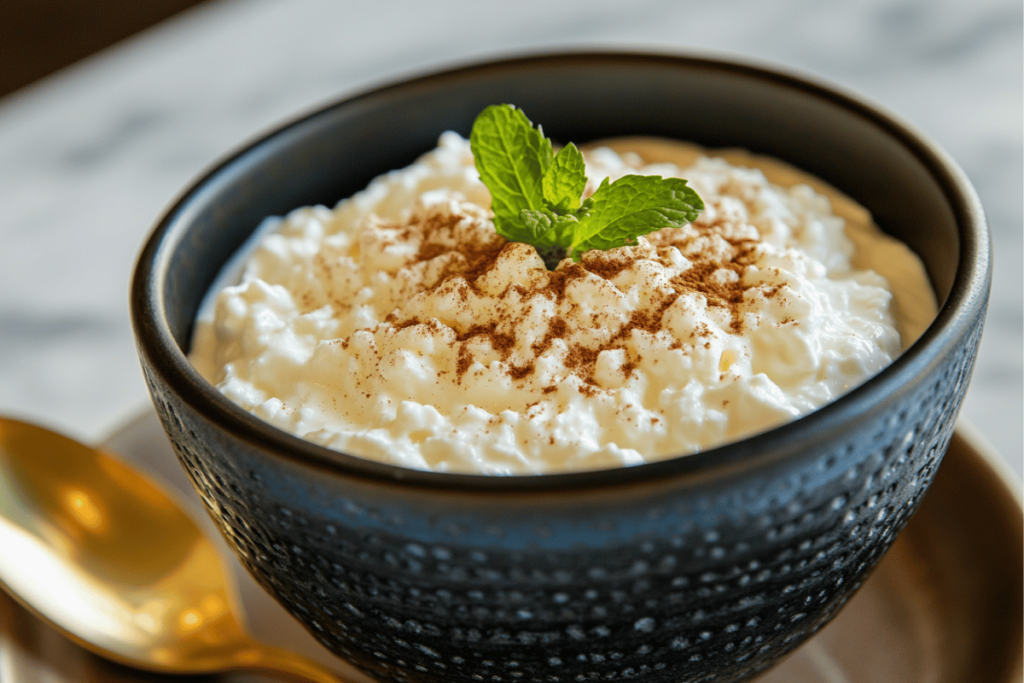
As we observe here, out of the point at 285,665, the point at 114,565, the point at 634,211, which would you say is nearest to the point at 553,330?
the point at 634,211

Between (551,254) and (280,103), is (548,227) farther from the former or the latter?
(280,103)

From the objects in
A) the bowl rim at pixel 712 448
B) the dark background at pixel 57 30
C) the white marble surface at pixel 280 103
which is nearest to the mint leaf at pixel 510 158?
the bowl rim at pixel 712 448

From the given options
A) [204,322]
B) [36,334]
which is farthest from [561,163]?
[36,334]

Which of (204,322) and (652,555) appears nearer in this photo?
(652,555)

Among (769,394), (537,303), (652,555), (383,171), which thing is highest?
(383,171)

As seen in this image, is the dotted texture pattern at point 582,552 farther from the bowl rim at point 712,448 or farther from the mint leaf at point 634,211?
the mint leaf at point 634,211

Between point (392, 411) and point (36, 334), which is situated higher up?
point (36, 334)

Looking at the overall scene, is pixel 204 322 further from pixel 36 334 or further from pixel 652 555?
pixel 36 334
